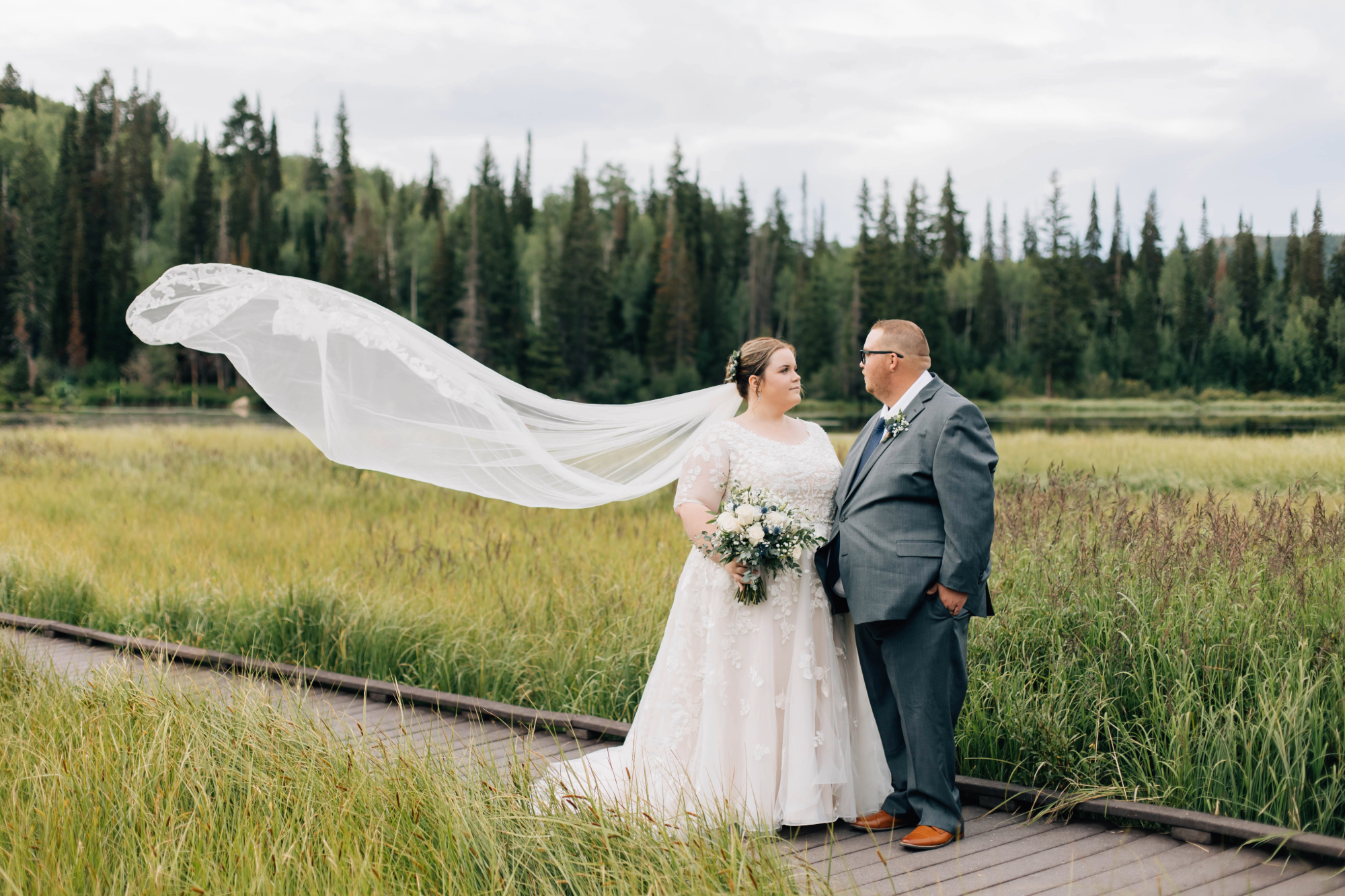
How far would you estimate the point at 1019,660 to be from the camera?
15.7 feet

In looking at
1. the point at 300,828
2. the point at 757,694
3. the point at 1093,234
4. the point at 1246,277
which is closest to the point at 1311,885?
the point at 757,694

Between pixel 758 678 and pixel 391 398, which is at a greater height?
pixel 391 398

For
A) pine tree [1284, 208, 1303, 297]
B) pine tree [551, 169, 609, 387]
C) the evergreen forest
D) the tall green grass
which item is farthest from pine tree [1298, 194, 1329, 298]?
pine tree [551, 169, 609, 387]

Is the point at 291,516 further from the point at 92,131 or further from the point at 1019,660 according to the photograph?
the point at 92,131

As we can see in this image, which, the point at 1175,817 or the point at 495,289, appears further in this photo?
the point at 495,289

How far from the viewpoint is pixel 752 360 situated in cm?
414

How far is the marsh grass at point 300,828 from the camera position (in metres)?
2.92

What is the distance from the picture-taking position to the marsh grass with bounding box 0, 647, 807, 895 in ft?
9.58

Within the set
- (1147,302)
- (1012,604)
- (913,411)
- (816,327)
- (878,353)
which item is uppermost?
(816,327)

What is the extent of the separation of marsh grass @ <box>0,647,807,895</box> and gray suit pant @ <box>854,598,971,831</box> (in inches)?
27.7

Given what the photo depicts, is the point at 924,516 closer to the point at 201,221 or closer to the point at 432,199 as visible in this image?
the point at 201,221

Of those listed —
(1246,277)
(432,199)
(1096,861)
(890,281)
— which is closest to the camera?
(1096,861)

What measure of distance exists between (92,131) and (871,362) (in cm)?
7597

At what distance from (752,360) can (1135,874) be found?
7.92ft
